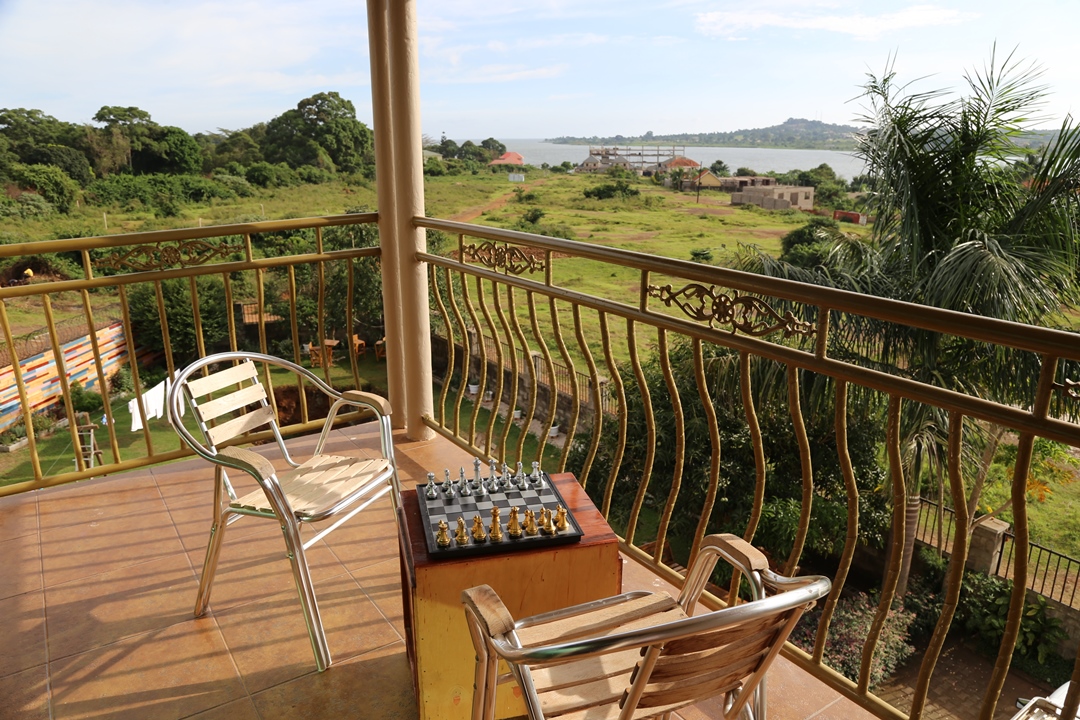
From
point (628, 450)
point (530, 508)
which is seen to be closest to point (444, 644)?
point (530, 508)

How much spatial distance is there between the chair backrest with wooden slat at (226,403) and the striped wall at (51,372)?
12.1 m

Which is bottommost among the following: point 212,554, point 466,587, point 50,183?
point 212,554

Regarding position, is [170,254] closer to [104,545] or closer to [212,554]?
[104,545]

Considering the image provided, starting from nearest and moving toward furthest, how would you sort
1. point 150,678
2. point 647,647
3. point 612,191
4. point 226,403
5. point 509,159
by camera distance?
point 647,647 < point 150,678 < point 226,403 < point 612,191 < point 509,159

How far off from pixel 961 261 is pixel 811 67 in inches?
1038

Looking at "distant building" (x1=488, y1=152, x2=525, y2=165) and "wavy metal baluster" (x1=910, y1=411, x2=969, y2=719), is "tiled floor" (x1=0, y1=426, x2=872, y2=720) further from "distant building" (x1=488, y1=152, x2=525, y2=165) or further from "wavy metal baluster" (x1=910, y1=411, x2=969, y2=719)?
"distant building" (x1=488, y1=152, x2=525, y2=165)

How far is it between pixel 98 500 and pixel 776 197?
78.0 feet

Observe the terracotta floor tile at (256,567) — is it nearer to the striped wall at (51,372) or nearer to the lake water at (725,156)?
the striped wall at (51,372)

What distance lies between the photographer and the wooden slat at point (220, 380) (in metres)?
2.41

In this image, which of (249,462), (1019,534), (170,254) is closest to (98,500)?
(170,254)

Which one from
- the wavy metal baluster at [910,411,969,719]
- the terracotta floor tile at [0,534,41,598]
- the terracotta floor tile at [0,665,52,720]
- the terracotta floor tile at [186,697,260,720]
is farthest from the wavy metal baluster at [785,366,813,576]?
the terracotta floor tile at [0,534,41,598]

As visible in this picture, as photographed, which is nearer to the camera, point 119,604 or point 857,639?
point 119,604

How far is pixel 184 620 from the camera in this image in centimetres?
234

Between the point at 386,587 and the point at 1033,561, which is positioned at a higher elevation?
the point at 386,587
